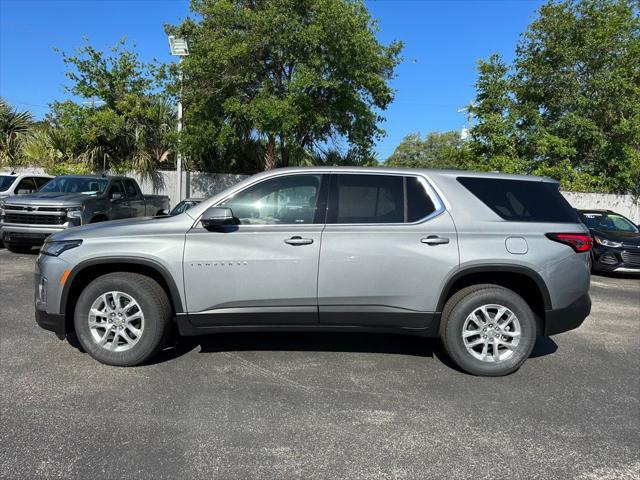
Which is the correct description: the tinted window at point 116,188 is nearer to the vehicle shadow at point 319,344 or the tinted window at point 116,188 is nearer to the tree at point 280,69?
the tree at point 280,69

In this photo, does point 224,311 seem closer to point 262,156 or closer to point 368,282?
point 368,282

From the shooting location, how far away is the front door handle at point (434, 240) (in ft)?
13.7

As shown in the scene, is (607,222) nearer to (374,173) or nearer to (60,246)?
(374,173)

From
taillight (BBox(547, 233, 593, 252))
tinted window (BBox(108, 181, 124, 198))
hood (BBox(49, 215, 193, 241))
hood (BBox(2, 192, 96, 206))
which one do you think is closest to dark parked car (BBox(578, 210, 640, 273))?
taillight (BBox(547, 233, 593, 252))

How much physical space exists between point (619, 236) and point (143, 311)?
35.4ft

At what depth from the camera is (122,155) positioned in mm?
19344

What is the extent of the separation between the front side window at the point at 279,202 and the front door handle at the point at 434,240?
989 mm

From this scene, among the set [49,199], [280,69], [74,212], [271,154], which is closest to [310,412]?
[74,212]

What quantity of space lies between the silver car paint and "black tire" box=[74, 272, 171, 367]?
22cm

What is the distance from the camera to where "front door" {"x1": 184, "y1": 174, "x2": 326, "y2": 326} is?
411 cm

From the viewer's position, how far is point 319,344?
202 inches

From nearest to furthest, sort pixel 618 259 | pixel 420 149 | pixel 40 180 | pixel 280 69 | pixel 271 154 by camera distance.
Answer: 1. pixel 618 259
2. pixel 40 180
3. pixel 280 69
4. pixel 271 154
5. pixel 420 149

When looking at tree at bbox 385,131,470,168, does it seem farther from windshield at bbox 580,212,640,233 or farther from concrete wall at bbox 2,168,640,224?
windshield at bbox 580,212,640,233

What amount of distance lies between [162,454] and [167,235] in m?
1.83
